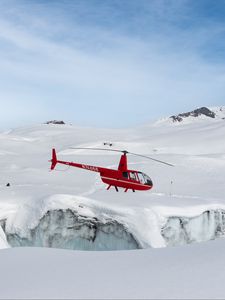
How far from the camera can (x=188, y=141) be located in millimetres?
59312

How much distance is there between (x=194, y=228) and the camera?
19.7 meters

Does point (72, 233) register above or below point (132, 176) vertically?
below

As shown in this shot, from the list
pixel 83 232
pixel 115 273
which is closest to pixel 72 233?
pixel 83 232

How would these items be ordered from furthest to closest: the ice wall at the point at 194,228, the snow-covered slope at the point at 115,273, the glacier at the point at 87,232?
1. the ice wall at the point at 194,228
2. the glacier at the point at 87,232
3. the snow-covered slope at the point at 115,273

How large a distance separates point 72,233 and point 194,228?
595cm

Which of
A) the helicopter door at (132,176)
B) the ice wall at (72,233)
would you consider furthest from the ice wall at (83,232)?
the helicopter door at (132,176)

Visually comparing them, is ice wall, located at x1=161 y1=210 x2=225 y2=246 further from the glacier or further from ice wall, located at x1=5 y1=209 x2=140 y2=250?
ice wall, located at x1=5 y1=209 x2=140 y2=250

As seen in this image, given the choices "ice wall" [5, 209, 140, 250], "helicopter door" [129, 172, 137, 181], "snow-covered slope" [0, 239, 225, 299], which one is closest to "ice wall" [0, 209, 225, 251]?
"ice wall" [5, 209, 140, 250]

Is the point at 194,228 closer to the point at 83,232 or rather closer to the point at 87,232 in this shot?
the point at 87,232

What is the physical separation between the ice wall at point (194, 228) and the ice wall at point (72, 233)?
2240 millimetres

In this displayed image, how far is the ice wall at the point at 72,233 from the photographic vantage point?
18.1m

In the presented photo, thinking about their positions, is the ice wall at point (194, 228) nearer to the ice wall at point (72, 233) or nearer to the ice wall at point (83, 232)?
the ice wall at point (83, 232)

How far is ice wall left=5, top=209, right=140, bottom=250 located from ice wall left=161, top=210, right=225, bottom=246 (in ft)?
7.35

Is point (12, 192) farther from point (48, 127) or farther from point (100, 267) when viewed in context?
point (48, 127)
